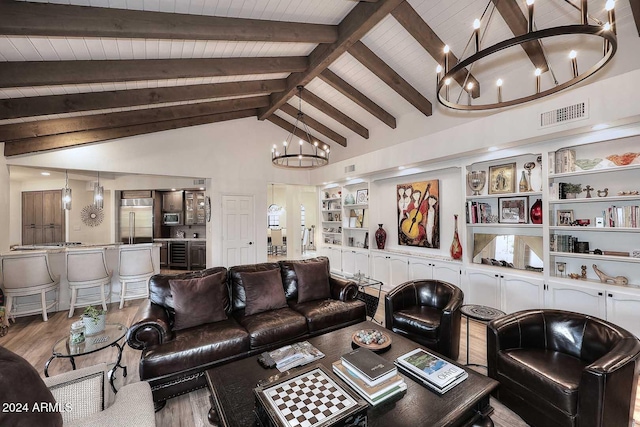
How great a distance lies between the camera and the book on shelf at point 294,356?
1993 millimetres

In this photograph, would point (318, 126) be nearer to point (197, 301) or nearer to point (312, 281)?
point (312, 281)

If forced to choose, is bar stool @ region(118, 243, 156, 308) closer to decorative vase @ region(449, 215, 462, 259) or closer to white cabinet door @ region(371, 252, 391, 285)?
white cabinet door @ region(371, 252, 391, 285)

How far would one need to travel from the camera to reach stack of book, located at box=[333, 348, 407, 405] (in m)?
1.63

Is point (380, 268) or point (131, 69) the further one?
point (380, 268)

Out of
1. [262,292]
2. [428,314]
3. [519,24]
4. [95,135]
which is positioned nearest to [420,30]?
[519,24]

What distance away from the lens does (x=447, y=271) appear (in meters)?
4.46

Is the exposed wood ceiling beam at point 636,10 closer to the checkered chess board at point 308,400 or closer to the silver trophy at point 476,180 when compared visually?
the silver trophy at point 476,180

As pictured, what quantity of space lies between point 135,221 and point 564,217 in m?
Answer: 9.84

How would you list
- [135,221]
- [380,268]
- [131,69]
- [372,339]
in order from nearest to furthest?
[372,339] < [131,69] < [380,268] < [135,221]

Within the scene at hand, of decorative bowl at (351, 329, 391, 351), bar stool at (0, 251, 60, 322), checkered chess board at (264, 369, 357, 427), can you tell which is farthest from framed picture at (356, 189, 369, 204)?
bar stool at (0, 251, 60, 322)

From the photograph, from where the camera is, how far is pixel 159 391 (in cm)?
222

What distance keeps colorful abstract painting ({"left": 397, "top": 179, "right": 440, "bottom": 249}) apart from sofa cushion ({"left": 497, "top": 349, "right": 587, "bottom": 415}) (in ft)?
9.17

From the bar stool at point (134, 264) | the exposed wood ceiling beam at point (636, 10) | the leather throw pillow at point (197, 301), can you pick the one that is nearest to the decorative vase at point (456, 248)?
the exposed wood ceiling beam at point (636, 10)

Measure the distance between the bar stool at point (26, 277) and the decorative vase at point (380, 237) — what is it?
18.3 feet
